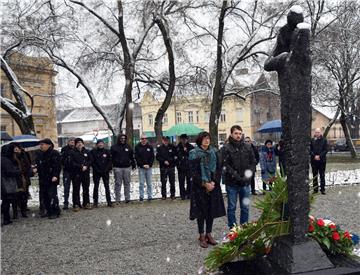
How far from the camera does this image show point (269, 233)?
3.95 metres

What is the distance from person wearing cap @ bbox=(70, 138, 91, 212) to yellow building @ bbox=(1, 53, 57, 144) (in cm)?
1172

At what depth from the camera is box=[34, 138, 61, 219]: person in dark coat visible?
9.75 m

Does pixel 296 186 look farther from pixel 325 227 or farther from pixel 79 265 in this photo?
pixel 79 265

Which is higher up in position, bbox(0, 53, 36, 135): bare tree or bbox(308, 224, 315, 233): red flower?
bbox(0, 53, 36, 135): bare tree

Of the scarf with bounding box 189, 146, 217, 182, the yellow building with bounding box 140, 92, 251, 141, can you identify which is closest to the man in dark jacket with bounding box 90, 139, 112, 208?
the scarf with bounding box 189, 146, 217, 182

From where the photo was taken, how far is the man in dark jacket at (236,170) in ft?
22.7

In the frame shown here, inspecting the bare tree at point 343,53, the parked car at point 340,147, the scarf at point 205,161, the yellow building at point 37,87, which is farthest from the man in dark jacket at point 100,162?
the parked car at point 340,147

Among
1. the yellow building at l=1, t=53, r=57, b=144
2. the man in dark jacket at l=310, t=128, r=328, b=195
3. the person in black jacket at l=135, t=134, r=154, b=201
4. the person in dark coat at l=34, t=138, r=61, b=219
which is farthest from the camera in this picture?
the yellow building at l=1, t=53, r=57, b=144

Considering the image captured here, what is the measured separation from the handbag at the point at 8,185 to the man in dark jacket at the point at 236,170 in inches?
204

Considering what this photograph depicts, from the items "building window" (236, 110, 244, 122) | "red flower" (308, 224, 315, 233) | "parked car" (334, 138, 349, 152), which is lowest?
"parked car" (334, 138, 349, 152)

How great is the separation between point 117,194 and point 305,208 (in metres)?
8.55

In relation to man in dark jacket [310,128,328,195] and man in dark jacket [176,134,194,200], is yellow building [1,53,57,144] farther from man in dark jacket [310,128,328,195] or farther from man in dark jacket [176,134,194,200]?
man in dark jacket [310,128,328,195]

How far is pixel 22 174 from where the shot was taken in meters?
9.99

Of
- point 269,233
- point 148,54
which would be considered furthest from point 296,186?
point 148,54
